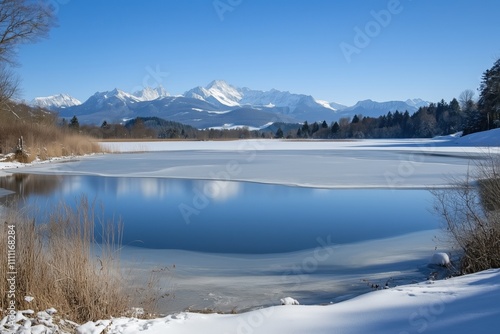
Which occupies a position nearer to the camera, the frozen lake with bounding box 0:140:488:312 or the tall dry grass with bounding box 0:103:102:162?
the frozen lake with bounding box 0:140:488:312

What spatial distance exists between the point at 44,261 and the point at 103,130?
9515 centimetres

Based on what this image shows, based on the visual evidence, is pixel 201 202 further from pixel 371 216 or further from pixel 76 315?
pixel 76 315

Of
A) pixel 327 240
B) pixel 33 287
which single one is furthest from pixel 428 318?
pixel 327 240

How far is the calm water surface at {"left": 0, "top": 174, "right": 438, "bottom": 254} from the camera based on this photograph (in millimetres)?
7113

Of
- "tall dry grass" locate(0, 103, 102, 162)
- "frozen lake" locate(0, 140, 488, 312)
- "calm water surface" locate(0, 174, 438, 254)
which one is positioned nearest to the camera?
"frozen lake" locate(0, 140, 488, 312)

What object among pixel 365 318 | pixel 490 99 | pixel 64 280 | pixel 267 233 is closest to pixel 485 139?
pixel 490 99

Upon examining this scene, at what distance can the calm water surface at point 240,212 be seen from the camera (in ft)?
23.3

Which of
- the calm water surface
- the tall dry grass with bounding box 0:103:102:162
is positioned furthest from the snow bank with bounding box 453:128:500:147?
the tall dry grass with bounding box 0:103:102:162

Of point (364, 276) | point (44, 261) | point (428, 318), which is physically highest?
point (44, 261)

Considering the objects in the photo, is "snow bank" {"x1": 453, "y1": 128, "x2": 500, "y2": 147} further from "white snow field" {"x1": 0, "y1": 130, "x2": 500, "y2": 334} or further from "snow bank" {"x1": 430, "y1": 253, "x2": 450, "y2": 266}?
"white snow field" {"x1": 0, "y1": 130, "x2": 500, "y2": 334}

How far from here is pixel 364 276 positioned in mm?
5430

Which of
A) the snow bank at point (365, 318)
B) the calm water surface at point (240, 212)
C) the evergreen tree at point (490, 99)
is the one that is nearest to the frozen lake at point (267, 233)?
the calm water surface at point (240, 212)

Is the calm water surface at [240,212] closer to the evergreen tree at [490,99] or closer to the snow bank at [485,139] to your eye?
the snow bank at [485,139]

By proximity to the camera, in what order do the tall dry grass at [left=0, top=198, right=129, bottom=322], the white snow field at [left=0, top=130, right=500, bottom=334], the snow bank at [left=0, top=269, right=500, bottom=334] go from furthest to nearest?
the tall dry grass at [left=0, top=198, right=129, bottom=322], the white snow field at [left=0, top=130, right=500, bottom=334], the snow bank at [left=0, top=269, right=500, bottom=334]
